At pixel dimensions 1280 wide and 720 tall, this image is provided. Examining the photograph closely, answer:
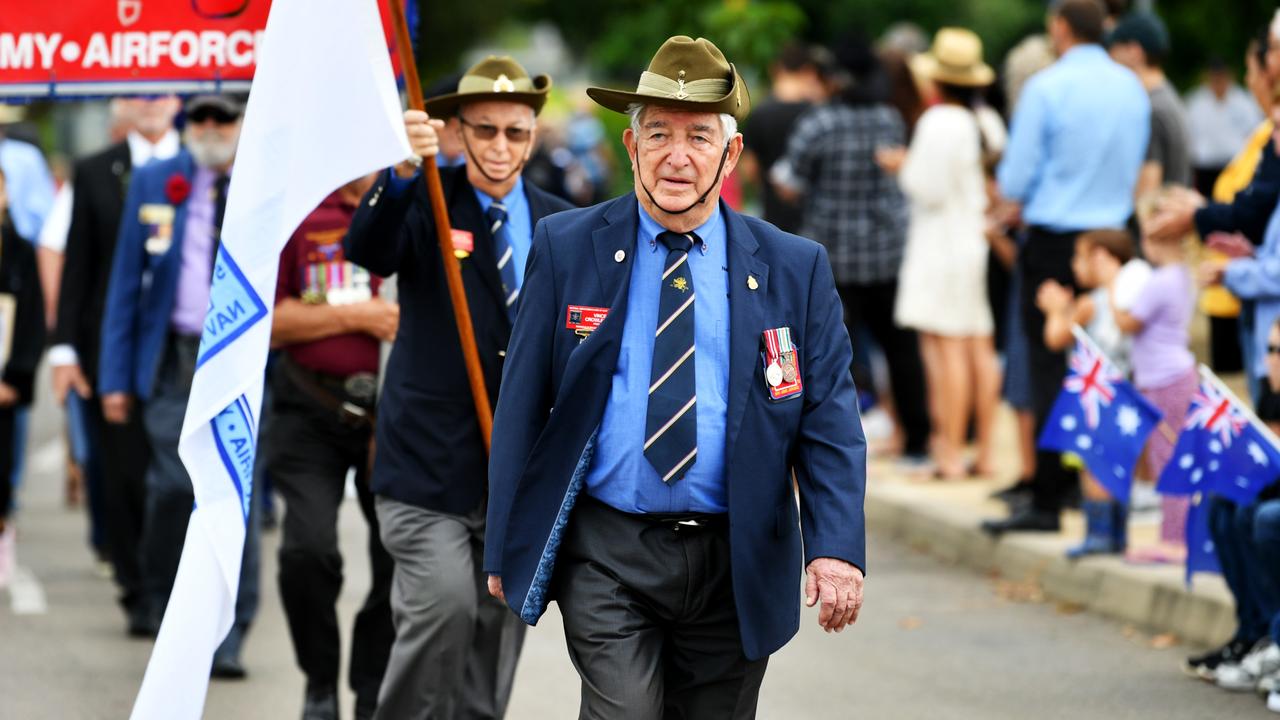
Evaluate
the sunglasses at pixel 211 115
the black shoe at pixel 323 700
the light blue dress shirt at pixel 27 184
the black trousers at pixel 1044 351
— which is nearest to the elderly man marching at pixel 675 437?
the black shoe at pixel 323 700

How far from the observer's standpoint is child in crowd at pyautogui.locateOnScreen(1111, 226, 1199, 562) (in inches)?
370

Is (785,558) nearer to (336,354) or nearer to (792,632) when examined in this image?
(792,632)

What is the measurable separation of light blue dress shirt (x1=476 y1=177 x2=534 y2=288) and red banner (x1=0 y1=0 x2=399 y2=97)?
92 centimetres

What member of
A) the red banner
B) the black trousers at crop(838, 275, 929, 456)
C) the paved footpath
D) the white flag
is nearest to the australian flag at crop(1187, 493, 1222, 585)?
the paved footpath

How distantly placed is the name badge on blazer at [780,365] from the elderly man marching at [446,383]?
4.87 feet

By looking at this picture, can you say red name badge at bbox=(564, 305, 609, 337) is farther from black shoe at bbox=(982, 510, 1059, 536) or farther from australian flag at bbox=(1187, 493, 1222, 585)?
black shoe at bbox=(982, 510, 1059, 536)

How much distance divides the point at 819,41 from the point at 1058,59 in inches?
1207

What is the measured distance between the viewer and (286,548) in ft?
23.7

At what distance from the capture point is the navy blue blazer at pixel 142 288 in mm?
8984

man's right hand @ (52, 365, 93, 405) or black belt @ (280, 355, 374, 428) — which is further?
man's right hand @ (52, 365, 93, 405)

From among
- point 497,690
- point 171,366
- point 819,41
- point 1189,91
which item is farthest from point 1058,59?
point 819,41

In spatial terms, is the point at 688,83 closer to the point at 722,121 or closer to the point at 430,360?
the point at 722,121

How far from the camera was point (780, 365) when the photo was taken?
497 cm

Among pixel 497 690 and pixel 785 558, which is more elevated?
pixel 785 558
